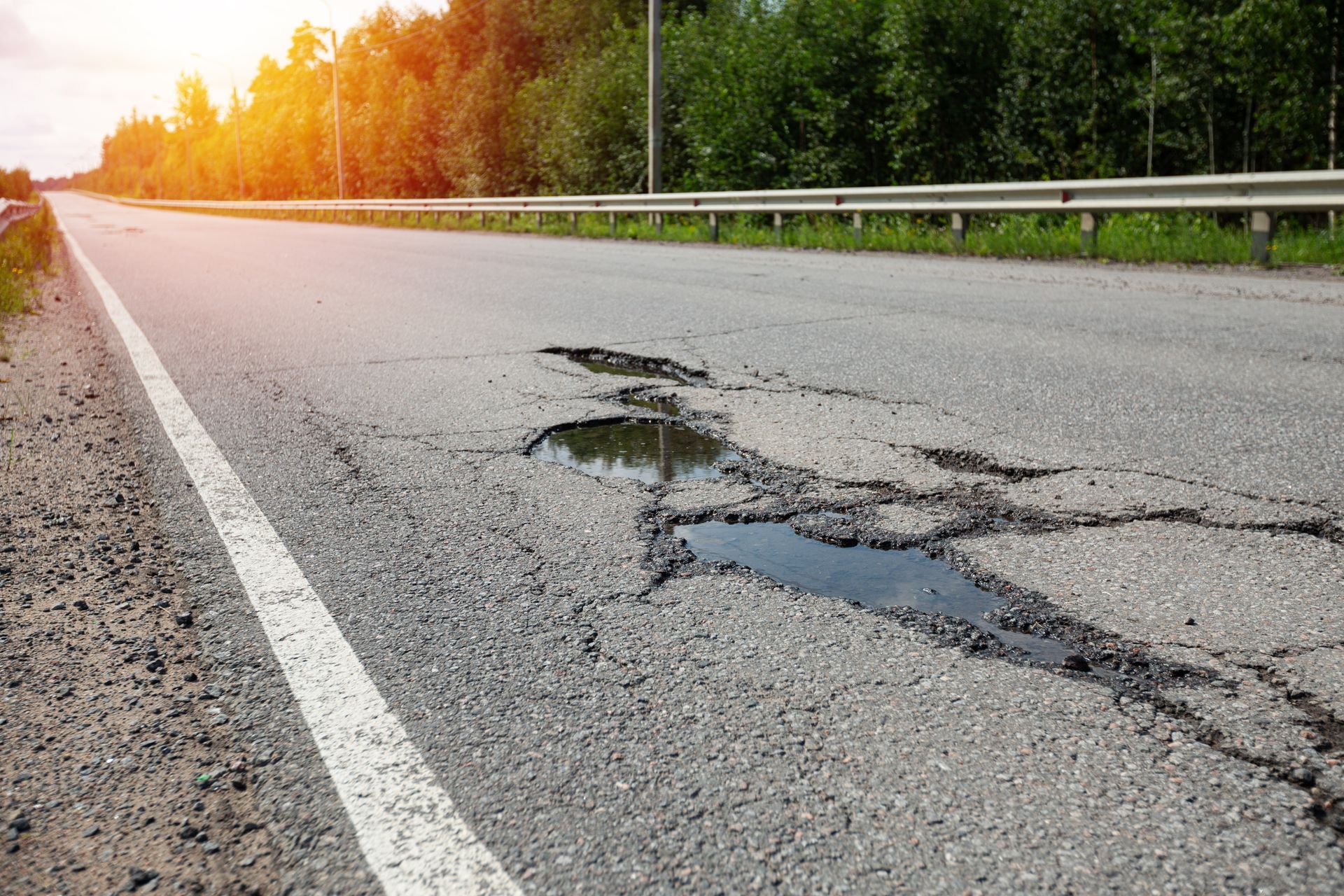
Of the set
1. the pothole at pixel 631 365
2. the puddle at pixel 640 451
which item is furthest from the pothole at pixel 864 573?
the pothole at pixel 631 365

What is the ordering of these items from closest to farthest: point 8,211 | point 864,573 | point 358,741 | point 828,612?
point 358,741 < point 828,612 < point 864,573 < point 8,211

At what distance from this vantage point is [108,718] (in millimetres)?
1981

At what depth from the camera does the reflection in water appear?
17.2ft

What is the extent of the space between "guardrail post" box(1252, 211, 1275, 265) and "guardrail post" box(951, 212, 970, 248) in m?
3.42

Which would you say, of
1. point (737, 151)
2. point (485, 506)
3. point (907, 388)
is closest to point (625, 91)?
point (737, 151)

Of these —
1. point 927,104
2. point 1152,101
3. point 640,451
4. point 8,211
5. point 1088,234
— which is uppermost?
point 927,104

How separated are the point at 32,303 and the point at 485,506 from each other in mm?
8460

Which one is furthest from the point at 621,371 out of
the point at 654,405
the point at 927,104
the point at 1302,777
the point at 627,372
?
the point at 927,104

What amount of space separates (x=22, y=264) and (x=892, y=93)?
12.6 m

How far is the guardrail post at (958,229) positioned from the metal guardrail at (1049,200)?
1 centimetres

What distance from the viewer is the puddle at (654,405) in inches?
177

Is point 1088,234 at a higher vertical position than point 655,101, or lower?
lower

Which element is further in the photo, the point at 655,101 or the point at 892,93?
the point at 655,101

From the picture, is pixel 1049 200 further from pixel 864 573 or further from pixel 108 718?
pixel 108 718
